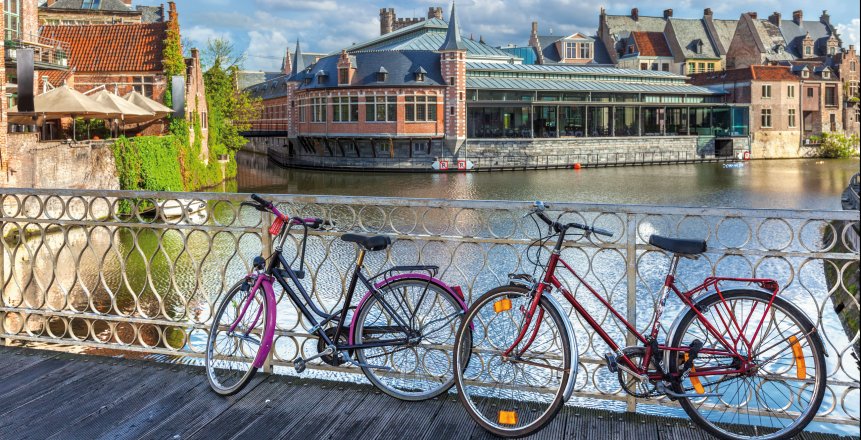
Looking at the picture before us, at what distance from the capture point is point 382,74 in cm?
4484

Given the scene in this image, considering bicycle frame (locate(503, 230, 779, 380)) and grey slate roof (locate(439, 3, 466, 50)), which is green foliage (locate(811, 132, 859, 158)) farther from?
bicycle frame (locate(503, 230, 779, 380))

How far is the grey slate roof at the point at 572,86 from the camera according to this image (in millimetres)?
48094

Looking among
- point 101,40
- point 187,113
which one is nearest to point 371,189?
point 187,113

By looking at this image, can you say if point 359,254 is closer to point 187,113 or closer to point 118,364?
point 118,364

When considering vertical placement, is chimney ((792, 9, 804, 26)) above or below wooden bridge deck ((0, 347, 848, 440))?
above

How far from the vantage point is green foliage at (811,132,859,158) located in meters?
58.2

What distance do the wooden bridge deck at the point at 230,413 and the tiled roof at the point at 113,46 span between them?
2803 centimetres

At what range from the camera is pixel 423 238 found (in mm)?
4066

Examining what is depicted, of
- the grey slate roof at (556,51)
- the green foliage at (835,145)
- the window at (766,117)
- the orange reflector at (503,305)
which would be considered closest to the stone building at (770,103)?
the window at (766,117)

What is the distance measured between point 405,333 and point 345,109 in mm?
43308

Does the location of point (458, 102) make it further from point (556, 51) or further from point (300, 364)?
point (300, 364)

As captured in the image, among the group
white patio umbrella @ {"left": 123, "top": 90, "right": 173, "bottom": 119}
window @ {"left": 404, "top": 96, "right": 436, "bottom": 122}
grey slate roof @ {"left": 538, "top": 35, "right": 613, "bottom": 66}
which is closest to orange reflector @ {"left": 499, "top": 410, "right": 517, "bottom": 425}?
white patio umbrella @ {"left": 123, "top": 90, "right": 173, "bottom": 119}

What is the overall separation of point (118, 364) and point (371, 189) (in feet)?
98.3

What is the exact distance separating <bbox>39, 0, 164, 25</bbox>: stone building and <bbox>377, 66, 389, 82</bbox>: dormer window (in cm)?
1723
